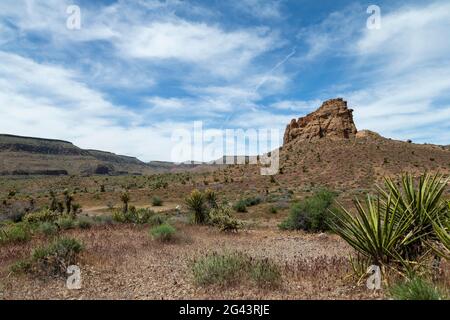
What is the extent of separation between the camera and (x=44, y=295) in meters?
6.19

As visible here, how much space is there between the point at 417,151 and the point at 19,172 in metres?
91.0

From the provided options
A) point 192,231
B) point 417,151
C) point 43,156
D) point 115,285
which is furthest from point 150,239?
point 43,156

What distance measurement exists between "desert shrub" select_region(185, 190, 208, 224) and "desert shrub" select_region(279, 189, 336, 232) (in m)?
4.01

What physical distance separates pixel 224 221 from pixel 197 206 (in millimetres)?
3305

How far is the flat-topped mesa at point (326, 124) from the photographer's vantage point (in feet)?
237

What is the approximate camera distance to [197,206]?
18.3 m

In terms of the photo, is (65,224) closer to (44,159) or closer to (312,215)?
(312,215)

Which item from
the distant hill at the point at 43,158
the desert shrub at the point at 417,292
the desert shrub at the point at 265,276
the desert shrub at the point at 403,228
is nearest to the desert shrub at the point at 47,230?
the desert shrub at the point at 265,276

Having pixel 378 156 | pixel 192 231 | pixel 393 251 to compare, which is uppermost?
pixel 378 156

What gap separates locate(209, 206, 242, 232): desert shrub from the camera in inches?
600

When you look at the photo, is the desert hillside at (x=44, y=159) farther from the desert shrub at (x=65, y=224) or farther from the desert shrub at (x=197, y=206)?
the desert shrub at (x=197, y=206)

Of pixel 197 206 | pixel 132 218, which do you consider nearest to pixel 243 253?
pixel 197 206

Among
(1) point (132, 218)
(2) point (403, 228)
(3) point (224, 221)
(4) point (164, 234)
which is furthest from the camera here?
(1) point (132, 218)
